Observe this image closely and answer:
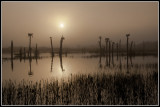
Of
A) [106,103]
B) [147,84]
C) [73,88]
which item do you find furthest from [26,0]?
[147,84]

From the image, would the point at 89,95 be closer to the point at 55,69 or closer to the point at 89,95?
the point at 89,95

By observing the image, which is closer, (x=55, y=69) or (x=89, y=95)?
(x=89, y=95)

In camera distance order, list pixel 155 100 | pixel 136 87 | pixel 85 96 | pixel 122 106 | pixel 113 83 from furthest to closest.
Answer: pixel 113 83 → pixel 136 87 → pixel 85 96 → pixel 155 100 → pixel 122 106

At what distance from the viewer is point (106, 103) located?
9117 millimetres

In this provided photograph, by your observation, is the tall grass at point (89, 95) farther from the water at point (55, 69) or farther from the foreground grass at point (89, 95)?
the water at point (55, 69)

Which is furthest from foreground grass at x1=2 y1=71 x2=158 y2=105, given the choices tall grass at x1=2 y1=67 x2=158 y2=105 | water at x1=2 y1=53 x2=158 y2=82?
water at x1=2 y1=53 x2=158 y2=82

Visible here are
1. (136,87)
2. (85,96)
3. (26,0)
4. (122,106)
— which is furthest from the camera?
(26,0)

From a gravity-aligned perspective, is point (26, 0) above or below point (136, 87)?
above

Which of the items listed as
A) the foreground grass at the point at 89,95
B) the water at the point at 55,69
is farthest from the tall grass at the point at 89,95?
the water at the point at 55,69

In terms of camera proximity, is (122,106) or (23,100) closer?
(122,106)

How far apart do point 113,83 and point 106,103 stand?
2636 millimetres

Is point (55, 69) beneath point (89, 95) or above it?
beneath

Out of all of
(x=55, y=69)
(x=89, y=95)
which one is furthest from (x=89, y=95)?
(x=55, y=69)

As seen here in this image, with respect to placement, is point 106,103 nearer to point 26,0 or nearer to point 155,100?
point 155,100
